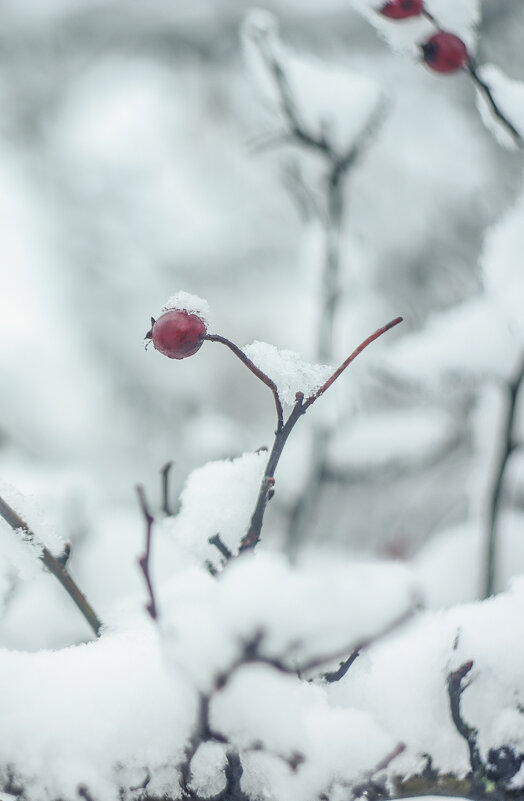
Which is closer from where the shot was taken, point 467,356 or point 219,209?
point 467,356

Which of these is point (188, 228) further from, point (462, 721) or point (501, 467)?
point (462, 721)

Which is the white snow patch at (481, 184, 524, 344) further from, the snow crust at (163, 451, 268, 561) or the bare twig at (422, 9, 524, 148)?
the snow crust at (163, 451, 268, 561)

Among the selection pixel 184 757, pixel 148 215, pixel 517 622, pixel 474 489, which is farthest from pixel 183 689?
pixel 148 215

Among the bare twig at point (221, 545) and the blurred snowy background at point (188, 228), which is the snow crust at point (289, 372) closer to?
the bare twig at point (221, 545)

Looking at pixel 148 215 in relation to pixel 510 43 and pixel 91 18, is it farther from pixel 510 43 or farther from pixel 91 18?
pixel 510 43

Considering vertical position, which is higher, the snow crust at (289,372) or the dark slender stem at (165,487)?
the snow crust at (289,372)

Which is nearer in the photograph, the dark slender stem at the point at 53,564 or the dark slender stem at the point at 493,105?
the dark slender stem at the point at 53,564

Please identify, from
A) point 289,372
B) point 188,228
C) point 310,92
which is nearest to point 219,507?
point 289,372

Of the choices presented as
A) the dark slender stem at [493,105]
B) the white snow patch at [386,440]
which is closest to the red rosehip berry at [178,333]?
the dark slender stem at [493,105]
